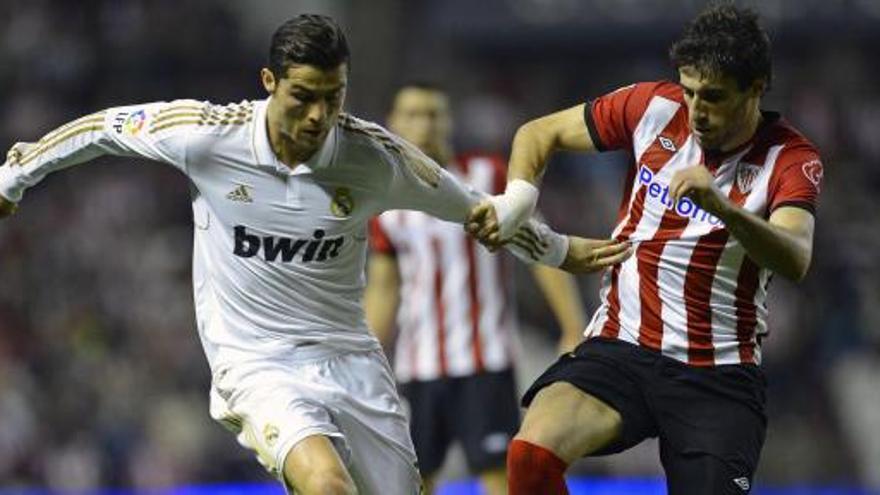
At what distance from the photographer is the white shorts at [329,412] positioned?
Answer: 5734 mm

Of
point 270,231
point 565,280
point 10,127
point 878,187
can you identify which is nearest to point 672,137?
point 270,231

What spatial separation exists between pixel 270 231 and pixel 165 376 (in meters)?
8.98

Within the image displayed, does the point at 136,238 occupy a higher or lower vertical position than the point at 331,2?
lower

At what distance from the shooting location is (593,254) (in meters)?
6.02

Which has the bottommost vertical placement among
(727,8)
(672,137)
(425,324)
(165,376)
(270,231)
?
(165,376)

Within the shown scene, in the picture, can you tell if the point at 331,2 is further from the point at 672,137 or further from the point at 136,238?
the point at 672,137

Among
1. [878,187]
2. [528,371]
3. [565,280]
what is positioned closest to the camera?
[565,280]

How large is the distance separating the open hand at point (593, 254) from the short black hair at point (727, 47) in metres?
0.63

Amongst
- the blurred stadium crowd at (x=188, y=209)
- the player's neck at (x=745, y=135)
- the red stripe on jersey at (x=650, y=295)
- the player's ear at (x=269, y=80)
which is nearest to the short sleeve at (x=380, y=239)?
the red stripe on jersey at (x=650, y=295)

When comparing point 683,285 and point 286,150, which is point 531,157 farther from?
point 286,150

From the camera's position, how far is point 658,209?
19.5 feet

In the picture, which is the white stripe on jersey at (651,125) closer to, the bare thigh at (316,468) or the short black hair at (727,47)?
the short black hair at (727,47)

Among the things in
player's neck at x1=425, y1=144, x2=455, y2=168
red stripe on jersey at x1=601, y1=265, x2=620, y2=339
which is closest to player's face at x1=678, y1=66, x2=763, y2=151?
red stripe on jersey at x1=601, y1=265, x2=620, y2=339

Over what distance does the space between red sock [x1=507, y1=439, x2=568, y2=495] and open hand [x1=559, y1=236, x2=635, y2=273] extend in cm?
65
